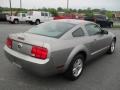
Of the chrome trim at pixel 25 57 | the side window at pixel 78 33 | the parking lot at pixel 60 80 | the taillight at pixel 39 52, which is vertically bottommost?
the parking lot at pixel 60 80

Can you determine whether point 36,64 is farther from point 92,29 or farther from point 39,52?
point 92,29

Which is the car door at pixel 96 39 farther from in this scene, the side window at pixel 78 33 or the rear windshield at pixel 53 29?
the rear windshield at pixel 53 29

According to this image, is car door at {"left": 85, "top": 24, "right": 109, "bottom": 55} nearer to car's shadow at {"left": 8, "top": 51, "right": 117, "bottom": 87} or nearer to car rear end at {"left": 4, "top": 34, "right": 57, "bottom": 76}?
car's shadow at {"left": 8, "top": 51, "right": 117, "bottom": 87}

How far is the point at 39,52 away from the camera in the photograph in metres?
3.82

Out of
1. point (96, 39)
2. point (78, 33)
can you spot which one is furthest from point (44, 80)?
point (96, 39)

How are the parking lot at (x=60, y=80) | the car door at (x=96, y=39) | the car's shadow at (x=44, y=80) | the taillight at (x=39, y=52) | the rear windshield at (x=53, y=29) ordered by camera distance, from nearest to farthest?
the taillight at (x=39, y=52), the parking lot at (x=60, y=80), the car's shadow at (x=44, y=80), the rear windshield at (x=53, y=29), the car door at (x=96, y=39)

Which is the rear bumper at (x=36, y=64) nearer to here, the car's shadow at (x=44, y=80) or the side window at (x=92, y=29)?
the car's shadow at (x=44, y=80)

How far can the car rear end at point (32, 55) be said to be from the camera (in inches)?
A: 148

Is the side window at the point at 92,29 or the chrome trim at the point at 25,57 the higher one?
the side window at the point at 92,29

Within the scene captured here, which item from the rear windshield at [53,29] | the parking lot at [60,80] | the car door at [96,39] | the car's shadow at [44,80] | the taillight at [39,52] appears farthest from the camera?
Result: the car door at [96,39]

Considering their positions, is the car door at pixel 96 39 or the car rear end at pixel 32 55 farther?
the car door at pixel 96 39

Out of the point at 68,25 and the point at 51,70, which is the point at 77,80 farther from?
the point at 68,25

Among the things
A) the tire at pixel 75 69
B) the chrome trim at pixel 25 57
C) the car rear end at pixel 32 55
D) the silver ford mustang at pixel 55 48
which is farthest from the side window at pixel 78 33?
the chrome trim at pixel 25 57

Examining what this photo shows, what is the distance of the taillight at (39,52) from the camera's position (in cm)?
376
